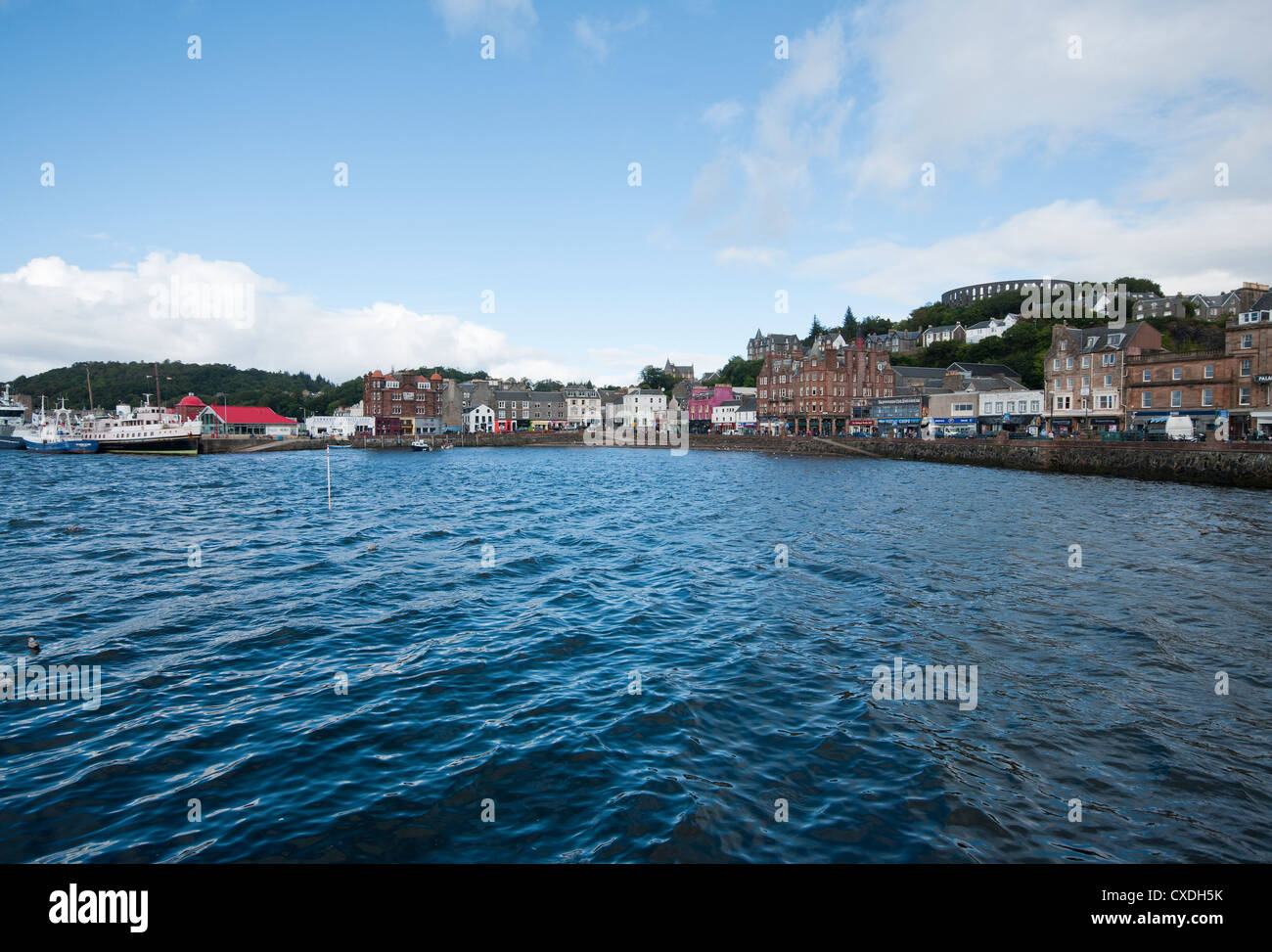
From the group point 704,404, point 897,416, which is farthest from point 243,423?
point 897,416

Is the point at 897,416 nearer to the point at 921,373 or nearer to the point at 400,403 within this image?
the point at 921,373

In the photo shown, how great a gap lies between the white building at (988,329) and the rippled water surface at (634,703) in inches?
4964

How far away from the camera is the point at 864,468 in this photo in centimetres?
7344

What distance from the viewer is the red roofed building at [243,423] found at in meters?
125

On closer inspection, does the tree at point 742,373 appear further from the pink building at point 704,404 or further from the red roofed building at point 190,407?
the red roofed building at point 190,407

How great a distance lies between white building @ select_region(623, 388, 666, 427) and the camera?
16125cm

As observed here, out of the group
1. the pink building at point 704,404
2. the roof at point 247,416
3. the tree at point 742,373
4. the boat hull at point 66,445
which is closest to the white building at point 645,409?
the pink building at point 704,404

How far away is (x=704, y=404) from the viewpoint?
159625mm

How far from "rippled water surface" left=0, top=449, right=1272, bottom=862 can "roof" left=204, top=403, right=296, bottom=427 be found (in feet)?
371

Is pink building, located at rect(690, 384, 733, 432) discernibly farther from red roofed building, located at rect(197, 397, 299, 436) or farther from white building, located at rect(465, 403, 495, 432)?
red roofed building, located at rect(197, 397, 299, 436)

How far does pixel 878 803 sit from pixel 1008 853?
1.53 metres

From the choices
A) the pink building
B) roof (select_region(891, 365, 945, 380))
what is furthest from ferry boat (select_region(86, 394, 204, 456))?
roof (select_region(891, 365, 945, 380))
